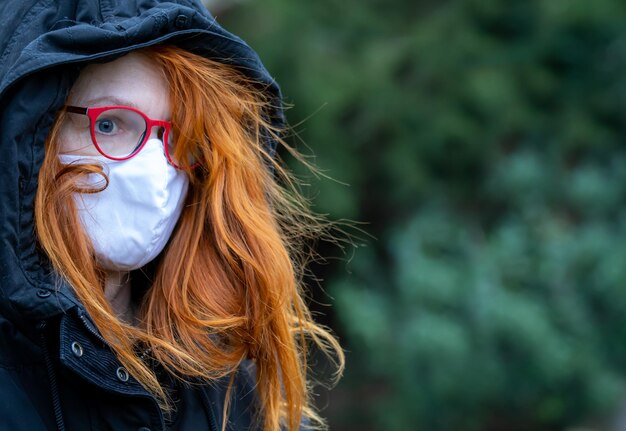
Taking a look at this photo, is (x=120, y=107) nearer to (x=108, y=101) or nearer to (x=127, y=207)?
(x=108, y=101)

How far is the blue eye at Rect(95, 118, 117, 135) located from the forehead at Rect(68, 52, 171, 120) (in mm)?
35

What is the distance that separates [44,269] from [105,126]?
32 centimetres

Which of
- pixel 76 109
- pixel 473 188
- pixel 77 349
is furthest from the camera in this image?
pixel 473 188

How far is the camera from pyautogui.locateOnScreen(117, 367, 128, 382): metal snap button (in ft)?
5.45

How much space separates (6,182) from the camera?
5.34ft

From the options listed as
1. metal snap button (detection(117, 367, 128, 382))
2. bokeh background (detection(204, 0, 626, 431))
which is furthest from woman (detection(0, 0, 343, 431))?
bokeh background (detection(204, 0, 626, 431))

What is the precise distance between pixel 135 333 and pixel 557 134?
174 inches

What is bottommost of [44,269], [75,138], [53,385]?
[53,385]

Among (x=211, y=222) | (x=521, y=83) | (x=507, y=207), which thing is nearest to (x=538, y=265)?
(x=507, y=207)

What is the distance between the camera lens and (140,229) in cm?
181

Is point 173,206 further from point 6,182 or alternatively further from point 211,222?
point 6,182

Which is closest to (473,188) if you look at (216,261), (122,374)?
(216,261)

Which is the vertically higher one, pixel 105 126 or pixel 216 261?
pixel 105 126

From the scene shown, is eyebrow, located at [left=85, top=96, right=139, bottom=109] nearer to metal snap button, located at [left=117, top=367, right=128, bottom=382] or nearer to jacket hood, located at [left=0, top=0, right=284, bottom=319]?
jacket hood, located at [left=0, top=0, right=284, bottom=319]
